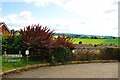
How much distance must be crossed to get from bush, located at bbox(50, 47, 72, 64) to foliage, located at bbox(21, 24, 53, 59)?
21.4 inches

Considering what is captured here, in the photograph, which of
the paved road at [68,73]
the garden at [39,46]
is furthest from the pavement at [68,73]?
the garden at [39,46]

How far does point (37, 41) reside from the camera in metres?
20.1

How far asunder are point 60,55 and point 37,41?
2.06m

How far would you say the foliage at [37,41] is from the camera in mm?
20078

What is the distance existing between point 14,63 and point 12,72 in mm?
3006

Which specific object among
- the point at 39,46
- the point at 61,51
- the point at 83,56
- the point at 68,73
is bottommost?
the point at 68,73

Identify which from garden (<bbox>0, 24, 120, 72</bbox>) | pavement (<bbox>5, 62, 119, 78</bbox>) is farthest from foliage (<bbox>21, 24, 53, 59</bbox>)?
pavement (<bbox>5, 62, 119, 78</bbox>)

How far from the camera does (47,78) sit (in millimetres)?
12828

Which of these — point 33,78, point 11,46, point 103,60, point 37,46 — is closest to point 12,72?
point 33,78

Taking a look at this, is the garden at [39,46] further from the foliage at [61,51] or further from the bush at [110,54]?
the bush at [110,54]

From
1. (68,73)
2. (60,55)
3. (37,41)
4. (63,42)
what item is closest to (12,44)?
(37,41)

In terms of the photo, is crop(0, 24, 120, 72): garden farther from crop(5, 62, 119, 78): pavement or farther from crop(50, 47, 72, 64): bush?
crop(5, 62, 119, 78): pavement

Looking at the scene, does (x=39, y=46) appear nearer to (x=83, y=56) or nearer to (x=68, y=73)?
(x=83, y=56)

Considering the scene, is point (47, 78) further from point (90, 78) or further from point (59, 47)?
point (59, 47)
